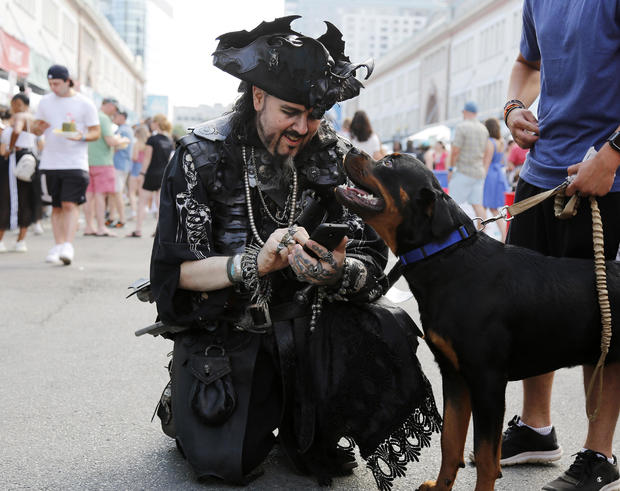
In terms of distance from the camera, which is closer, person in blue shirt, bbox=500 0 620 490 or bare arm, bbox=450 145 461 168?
person in blue shirt, bbox=500 0 620 490

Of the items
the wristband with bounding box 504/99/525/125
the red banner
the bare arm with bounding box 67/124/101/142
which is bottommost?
the wristband with bounding box 504/99/525/125

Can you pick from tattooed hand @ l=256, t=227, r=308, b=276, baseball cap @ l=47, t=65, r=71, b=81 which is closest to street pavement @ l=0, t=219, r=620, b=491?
tattooed hand @ l=256, t=227, r=308, b=276

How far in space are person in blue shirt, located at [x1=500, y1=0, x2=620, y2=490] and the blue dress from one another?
806 centimetres

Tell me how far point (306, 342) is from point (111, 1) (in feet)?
482

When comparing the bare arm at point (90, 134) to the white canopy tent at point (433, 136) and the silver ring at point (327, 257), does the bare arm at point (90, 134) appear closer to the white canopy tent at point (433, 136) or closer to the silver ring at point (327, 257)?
the silver ring at point (327, 257)

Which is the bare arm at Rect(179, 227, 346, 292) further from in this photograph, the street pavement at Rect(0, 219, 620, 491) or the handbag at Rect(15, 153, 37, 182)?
the handbag at Rect(15, 153, 37, 182)

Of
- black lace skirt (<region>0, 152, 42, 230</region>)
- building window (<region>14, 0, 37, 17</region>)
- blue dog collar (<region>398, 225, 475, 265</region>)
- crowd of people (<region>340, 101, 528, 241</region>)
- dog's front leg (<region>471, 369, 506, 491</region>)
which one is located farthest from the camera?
building window (<region>14, 0, 37, 17</region>)

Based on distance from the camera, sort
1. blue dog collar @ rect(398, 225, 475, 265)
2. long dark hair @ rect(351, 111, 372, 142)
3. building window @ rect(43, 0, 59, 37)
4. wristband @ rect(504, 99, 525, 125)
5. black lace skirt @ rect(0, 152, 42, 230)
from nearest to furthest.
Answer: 1. blue dog collar @ rect(398, 225, 475, 265)
2. wristband @ rect(504, 99, 525, 125)
3. black lace skirt @ rect(0, 152, 42, 230)
4. long dark hair @ rect(351, 111, 372, 142)
5. building window @ rect(43, 0, 59, 37)

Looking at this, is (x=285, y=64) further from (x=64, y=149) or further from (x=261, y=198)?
(x=64, y=149)

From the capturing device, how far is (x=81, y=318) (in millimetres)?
6195

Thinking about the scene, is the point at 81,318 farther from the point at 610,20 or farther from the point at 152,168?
the point at 152,168

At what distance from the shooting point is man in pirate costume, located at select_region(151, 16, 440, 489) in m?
3.02

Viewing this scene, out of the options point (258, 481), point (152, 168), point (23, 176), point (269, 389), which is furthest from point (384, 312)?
point (152, 168)

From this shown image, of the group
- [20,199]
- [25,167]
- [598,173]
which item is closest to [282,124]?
[598,173]
